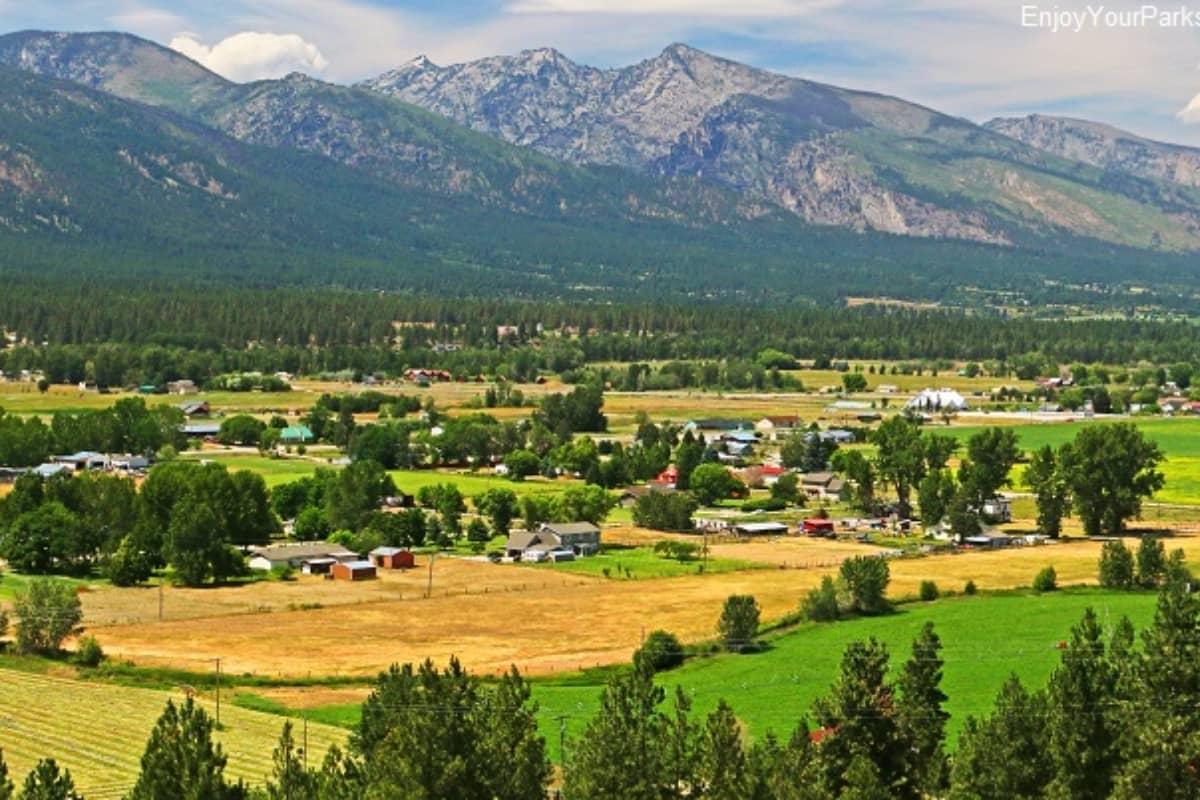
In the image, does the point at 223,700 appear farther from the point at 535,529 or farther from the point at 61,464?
the point at 61,464

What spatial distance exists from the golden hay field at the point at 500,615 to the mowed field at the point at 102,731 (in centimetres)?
457

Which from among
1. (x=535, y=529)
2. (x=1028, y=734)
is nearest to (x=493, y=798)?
(x=1028, y=734)

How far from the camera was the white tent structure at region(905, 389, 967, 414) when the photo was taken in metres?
153

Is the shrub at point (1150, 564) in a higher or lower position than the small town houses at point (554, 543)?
higher

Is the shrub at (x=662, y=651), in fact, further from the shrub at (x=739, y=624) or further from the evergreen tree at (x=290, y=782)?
the evergreen tree at (x=290, y=782)

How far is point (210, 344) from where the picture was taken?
197000 mm

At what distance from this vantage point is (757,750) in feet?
113

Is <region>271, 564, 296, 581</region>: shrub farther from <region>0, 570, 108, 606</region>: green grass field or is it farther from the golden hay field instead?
<region>0, 570, 108, 606</region>: green grass field

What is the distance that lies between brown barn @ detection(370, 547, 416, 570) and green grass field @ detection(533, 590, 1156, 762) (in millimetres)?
23298

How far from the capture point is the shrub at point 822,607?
211 ft

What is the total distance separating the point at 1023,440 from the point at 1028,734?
3831 inches

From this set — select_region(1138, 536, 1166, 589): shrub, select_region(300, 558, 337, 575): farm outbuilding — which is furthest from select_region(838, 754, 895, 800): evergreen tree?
select_region(300, 558, 337, 575): farm outbuilding

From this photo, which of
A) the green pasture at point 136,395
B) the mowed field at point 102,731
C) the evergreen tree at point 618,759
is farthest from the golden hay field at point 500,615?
the green pasture at point 136,395

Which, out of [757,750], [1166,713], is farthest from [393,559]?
[1166,713]
